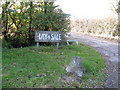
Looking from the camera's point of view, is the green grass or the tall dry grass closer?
the green grass

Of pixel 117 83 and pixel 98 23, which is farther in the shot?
pixel 98 23

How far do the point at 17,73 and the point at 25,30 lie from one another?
4825mm

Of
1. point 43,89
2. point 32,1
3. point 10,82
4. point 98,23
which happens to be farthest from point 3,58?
point 98,23

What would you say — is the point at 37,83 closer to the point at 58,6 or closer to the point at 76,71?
the point at 76,71

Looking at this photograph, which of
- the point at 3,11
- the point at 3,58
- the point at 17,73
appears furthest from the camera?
the point at 3,11

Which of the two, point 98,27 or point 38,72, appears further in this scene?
point 98,27

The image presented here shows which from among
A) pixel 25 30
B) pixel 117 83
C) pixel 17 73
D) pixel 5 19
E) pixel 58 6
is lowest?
pixel 117 83

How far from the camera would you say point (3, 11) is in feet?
28.6

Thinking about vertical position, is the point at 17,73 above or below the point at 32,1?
below

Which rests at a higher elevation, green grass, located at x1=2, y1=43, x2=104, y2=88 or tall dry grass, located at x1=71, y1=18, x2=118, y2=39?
tall dry grass, located at x1=71, y1=18, x2=118, y2=39

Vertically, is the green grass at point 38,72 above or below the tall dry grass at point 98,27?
below

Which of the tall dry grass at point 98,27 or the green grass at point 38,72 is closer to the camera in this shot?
the green grass at point 38,72

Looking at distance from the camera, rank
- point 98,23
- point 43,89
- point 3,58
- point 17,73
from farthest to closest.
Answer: point 98,23 < point 3,58 < point 17,73 < point 43,89

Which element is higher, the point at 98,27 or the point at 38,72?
the point at 98,27
